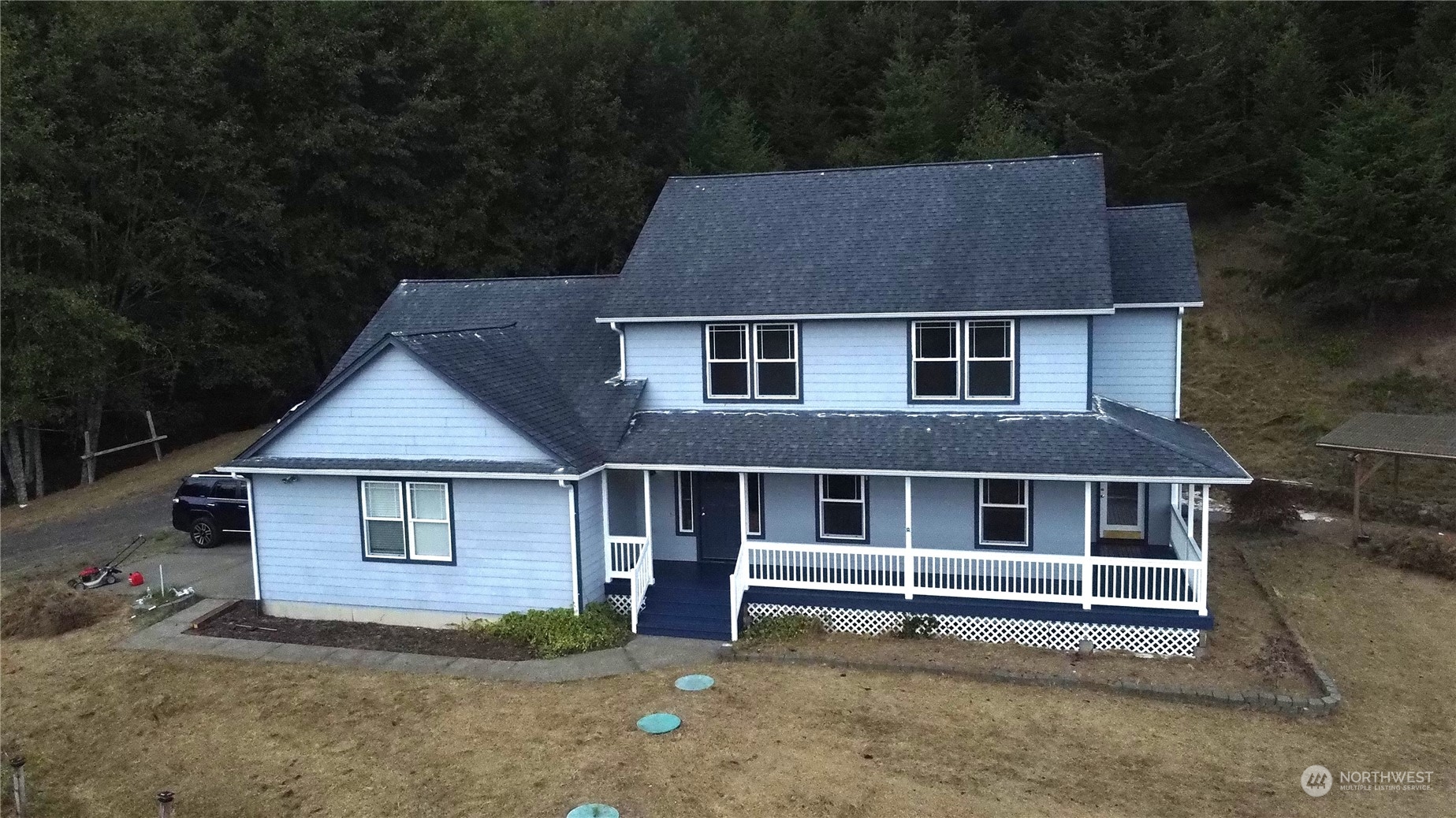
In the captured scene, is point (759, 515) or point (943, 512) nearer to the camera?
point (943, 512)

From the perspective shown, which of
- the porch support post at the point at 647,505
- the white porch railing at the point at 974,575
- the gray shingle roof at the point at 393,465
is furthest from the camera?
the porch support post at the point at 647,505

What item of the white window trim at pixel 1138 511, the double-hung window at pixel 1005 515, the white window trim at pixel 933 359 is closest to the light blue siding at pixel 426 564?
the white window trim at pixel 933 359

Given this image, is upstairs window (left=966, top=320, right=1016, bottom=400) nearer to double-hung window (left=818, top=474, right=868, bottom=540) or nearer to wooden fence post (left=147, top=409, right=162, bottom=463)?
double-hung window (left=818, top=474, right=868, bottom=540)

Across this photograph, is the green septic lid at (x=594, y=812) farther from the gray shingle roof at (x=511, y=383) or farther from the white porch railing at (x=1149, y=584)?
the white porch railing at (x=1149, y=584)

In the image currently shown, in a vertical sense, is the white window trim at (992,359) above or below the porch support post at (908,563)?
above

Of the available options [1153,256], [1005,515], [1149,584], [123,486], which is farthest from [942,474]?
[123,486]

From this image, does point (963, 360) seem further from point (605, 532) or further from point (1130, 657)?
point (605, 532)

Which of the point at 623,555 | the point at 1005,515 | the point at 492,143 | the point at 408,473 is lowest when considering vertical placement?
the point at 623,555
